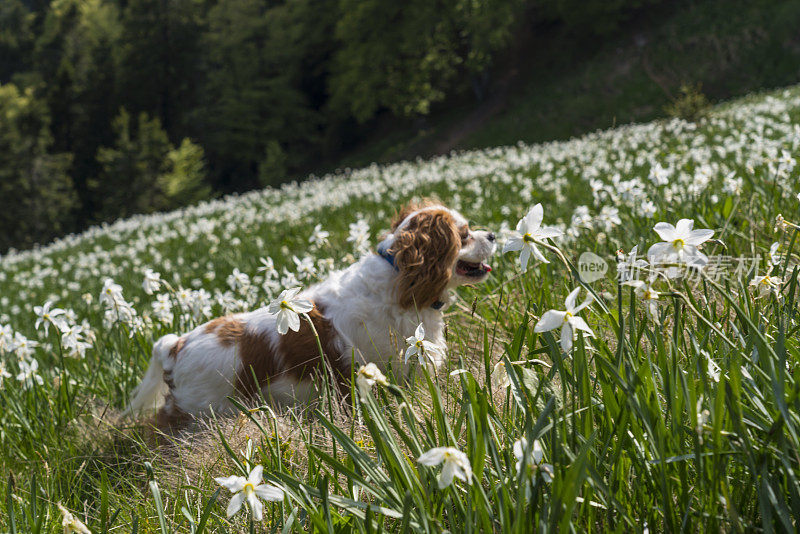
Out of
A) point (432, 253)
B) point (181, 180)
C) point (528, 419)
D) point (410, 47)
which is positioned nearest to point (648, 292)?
point (528, 419)

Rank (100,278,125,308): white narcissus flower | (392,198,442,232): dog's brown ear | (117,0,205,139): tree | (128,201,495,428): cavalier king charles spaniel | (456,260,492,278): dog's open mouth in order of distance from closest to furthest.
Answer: (128,201,495,428): cavalier king charles spaniel < (100,278,125,308): white narcissus flower < (456,260,492,278): dog's open mouth < (392,198,442,232): dog's brown ear < (117,0,205,139): tree

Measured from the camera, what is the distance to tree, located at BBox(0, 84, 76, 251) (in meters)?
37.8

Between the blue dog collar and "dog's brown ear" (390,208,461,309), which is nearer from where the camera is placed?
"dog's brown ear" (390,208,461,309)

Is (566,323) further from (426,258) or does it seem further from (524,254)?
(426,258)

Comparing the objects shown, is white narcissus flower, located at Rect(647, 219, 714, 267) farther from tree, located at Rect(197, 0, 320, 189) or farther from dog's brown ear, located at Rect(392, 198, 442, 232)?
tree, located at Rect(197, 0, 320, 189)

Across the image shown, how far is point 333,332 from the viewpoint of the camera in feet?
11.3

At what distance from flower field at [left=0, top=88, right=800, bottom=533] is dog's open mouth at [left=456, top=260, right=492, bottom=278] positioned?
0.70 ft

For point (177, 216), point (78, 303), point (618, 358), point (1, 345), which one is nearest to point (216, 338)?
point (1, 345)

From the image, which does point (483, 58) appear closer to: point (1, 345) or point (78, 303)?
point (78, 303)

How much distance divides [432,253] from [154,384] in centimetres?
185

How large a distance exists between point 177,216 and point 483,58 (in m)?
26.1

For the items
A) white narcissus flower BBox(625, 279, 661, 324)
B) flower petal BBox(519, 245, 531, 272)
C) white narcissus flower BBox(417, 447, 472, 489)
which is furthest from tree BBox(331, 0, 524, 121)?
white narcissus flower BBox(417, 447, 472, 489)

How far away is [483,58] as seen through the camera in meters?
37.2

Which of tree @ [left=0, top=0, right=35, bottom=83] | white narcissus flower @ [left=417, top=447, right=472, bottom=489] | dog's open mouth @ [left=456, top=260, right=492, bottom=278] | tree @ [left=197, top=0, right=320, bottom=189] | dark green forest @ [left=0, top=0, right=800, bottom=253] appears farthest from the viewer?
tree @ [left=0, top=0, right=35, bottom=83]
